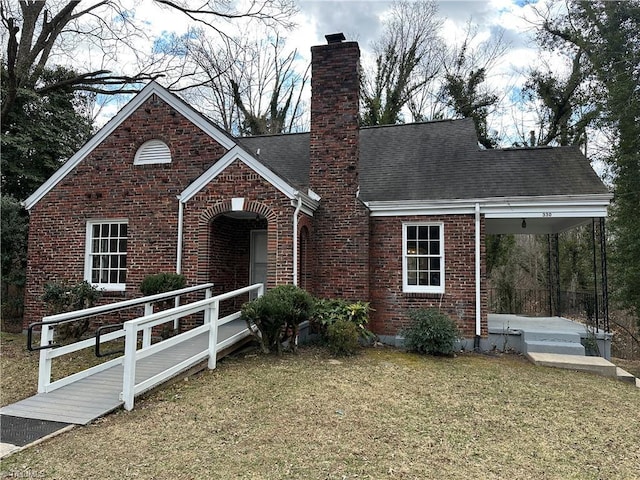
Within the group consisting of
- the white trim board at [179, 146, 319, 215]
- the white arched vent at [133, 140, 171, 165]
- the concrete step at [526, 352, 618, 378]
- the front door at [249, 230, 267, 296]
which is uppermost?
the white arched vent at [133, 140, 171, 165]

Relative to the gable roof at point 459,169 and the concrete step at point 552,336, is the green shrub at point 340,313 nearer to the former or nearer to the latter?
the gable roof at point 459,169

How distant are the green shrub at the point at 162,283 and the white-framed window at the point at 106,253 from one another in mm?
1839

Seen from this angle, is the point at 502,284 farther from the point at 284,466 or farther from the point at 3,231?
the point at 3,231

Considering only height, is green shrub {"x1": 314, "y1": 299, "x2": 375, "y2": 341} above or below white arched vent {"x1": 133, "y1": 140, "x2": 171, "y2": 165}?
below

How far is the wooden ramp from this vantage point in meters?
5.04

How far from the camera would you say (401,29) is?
81.1 ft

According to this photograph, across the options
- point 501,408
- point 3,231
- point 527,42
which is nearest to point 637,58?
point 527,42

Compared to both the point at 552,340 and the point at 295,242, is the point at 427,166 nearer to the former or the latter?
the point at 295,242

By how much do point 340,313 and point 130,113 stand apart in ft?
24.8

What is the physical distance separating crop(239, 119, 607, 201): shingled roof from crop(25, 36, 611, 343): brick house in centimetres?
6

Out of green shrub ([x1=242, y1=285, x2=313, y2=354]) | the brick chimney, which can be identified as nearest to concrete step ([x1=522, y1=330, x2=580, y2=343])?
the brick chimney

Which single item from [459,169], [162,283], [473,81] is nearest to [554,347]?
[459,169]

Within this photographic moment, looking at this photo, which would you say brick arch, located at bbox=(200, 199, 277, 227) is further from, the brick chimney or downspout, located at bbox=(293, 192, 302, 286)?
the brick chimney

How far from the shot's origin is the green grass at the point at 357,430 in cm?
385
